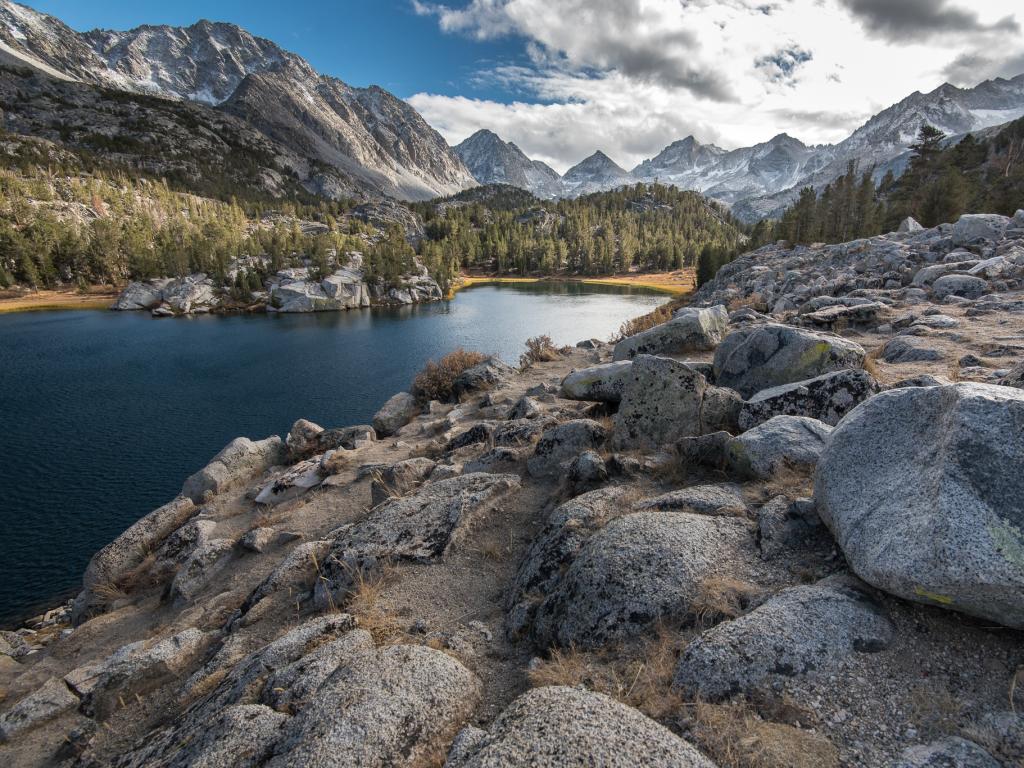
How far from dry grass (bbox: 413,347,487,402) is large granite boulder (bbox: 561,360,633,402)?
12483 millimetres

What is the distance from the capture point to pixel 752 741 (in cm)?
367

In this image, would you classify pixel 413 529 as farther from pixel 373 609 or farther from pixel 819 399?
pixel 819 399

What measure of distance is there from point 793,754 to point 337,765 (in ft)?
13.2

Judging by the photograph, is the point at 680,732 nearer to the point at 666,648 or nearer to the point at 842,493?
the point at 666,648

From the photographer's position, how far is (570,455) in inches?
422

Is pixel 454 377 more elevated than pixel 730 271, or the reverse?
pixel 730 271

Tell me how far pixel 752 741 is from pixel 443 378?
24.3 metres

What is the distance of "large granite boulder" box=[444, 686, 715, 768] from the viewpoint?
140 inches

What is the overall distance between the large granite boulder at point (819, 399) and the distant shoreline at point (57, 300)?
116099 mm

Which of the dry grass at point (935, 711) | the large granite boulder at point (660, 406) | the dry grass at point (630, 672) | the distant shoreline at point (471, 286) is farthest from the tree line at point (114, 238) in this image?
the dry grass at point (935, 711)

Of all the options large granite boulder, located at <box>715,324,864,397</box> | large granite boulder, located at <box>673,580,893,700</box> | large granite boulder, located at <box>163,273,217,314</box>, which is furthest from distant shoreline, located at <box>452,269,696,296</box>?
large granite boulder, located at <box>673,580,893,700</box>

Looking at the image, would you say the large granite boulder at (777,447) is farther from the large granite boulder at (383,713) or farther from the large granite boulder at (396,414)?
the large granite boulder at (396,414)

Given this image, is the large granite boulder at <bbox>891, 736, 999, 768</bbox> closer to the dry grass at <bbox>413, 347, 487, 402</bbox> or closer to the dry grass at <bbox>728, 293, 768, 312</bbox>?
the dry grass at <bbox>413, 347, 487, 402</bbox>

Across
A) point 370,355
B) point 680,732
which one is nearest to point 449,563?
point 680,732
